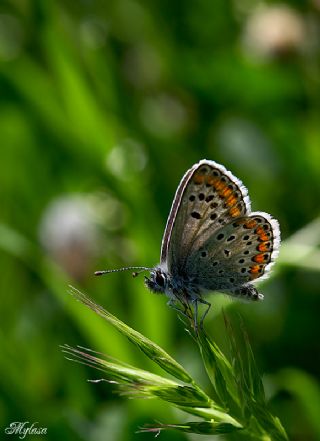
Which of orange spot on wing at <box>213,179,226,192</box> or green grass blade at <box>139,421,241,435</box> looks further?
orange spot on wing at <box>213,179,226,192</box>

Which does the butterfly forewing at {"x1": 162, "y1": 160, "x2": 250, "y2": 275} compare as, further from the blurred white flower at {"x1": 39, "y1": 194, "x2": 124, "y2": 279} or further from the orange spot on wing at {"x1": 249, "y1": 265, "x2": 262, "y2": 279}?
the blurred white flower at {"x1": 39, "y1": 194, "x2": 124, "y2": 279}

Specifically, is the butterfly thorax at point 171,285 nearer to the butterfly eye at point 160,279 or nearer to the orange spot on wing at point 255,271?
the butterfly eye at point 160,279

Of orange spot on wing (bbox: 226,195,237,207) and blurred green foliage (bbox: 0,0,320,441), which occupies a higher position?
blurred green foliage (bbox: 0,0,320,441)

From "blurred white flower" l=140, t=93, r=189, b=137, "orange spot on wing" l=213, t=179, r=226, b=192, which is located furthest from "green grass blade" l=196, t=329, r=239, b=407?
"blurred white flower" l=140, t=93, r=189, b=137

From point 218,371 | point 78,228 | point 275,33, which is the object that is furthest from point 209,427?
point 275,33

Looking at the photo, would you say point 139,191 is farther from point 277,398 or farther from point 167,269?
point 167,269

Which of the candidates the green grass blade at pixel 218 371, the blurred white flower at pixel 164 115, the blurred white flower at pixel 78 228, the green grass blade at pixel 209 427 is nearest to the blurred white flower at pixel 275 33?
the blurred white flower at pixel 164 115

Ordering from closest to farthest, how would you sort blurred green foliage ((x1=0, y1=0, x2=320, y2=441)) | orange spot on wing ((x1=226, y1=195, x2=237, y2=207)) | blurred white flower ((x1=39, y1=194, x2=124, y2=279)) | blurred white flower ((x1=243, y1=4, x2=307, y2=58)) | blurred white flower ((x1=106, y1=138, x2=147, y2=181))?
orange spot on wing ((x1=226, y1=195, x2=237, y2=207)) < blurred green foliage ((x1=0, y1=0, x2=320, y2=441)) < blurred white flower ((x1=106, y1=138, x2=147, y2=181)) < blurred white flower ((x1=39, y1=194, x2=124, y2=279)) < blurred white flower ((x1=243, y1=4, x2=307, y2=58))

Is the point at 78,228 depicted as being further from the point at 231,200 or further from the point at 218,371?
the point at 218,371
